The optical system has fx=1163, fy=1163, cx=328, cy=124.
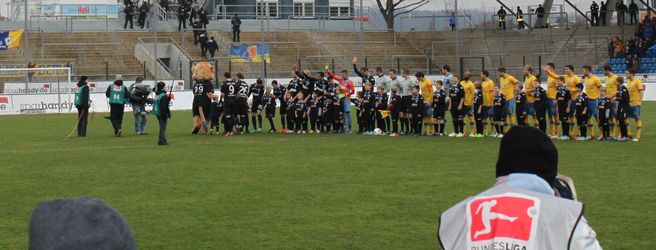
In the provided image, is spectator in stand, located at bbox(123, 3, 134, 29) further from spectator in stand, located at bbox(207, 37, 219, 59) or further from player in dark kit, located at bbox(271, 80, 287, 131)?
player in dark kit, located at bbox(271, 80, 287, 131)

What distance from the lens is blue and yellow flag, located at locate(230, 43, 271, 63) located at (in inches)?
2159

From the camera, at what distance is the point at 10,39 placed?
53.8 metres

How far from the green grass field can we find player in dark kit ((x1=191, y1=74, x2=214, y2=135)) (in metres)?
1.57

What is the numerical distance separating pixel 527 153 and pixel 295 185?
40.6 ft

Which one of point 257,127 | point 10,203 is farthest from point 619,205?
point 257,127

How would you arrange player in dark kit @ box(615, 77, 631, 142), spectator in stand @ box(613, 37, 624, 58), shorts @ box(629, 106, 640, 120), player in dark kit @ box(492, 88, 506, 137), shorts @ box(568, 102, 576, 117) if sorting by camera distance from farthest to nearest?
spectator in stand @ box(613, 37, 624, 58) < player in dark kit @ box(492, 88, 506, 137) < shorts @ box(568, 102, 576, 117) < shorts @ box(629, 106, 640, 120) < player in dark kit @ box(615, 77, 631, 142)

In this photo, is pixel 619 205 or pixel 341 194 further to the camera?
pixel 341 194

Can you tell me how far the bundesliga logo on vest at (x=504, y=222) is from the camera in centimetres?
443

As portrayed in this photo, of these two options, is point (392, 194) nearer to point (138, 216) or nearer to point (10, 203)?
point (138, 216)

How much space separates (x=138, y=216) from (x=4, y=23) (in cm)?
5482

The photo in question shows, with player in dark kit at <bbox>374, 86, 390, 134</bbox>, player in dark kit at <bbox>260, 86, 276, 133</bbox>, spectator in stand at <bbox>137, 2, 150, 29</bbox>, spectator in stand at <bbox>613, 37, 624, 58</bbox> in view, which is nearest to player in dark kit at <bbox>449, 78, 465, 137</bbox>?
player in dark kit at <bbox>374, 86, 390, 134</bbox>

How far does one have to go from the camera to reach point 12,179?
18.7 meters

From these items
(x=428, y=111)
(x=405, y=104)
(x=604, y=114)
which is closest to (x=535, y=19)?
(x=405, y=104)

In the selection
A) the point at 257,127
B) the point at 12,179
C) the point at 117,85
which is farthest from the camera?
the point at 257,127
